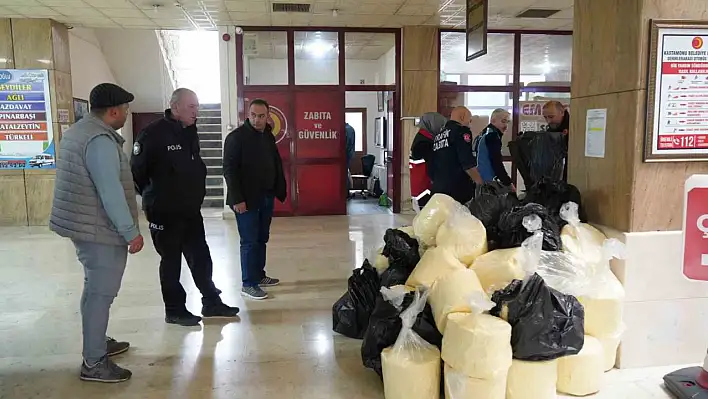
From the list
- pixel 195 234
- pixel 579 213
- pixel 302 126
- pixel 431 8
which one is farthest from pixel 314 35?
pixel 579 213

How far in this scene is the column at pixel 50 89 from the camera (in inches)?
277

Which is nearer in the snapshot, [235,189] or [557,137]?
[557,137]

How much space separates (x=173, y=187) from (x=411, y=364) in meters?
1.79

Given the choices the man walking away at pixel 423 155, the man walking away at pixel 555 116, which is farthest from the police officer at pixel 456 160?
the man walking away at pixel 555 116

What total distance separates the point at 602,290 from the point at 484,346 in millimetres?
767

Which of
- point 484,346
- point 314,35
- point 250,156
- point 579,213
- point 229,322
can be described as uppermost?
point 314,35

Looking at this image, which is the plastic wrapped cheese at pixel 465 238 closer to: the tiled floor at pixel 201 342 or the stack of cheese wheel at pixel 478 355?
the stack of cheese wheel at pixel 478 355

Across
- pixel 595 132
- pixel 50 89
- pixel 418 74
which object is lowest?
pixel 595 132

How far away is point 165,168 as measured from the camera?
3250mm

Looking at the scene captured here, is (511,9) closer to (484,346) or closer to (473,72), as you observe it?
(473,72)

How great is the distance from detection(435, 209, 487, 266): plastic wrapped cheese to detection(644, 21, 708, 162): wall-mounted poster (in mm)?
843

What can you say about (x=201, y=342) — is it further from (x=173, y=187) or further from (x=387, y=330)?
(x=387, y=330)

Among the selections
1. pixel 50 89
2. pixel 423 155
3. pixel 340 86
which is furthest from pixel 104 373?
pixel 340 86

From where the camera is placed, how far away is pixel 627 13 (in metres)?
2.57
